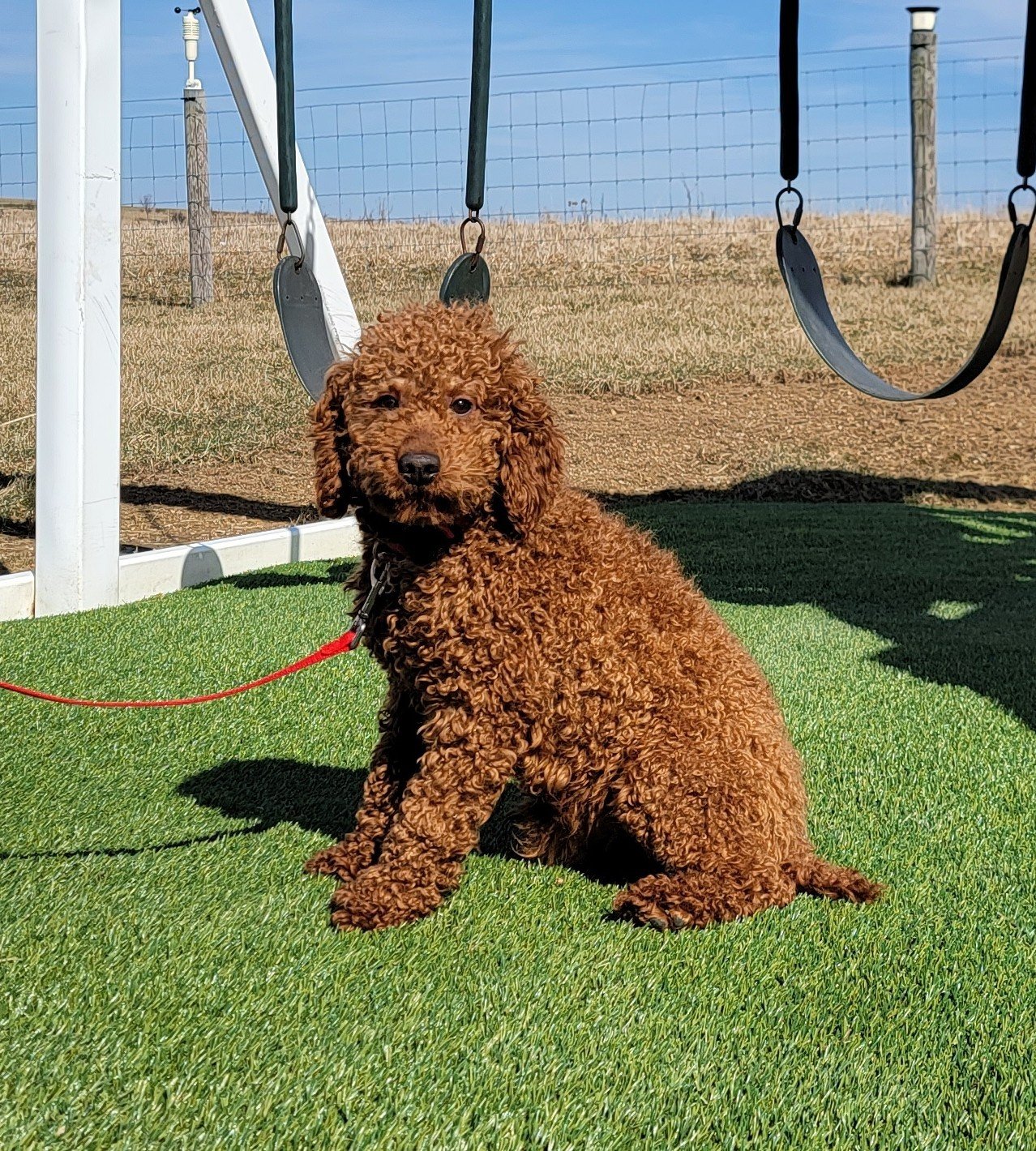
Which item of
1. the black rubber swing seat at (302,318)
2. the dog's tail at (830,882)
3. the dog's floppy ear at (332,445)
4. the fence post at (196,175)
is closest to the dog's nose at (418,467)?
the dog's floppy ear at (332,445)

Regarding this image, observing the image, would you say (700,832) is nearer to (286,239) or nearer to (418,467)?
(418,467)

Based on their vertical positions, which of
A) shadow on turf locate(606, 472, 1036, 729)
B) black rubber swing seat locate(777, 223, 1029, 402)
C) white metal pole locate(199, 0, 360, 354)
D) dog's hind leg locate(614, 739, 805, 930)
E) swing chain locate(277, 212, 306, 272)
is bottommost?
dog's hind leg locate(614, 739, 805, 930)

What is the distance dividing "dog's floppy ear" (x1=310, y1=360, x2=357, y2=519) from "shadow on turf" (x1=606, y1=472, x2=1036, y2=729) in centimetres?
294

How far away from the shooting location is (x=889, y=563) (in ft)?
24.2

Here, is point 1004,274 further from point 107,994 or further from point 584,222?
point 584,222

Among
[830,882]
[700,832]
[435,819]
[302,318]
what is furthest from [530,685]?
[302,318]

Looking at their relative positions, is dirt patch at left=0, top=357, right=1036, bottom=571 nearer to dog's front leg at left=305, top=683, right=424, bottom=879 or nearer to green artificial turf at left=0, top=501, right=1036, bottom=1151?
green artificial turf at left=0, top=501, right=1036, bottom=1151

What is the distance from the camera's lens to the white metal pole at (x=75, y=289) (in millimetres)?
5406

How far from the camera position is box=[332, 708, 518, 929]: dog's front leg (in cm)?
281

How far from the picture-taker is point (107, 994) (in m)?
2.46

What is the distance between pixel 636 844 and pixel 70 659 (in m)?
2.87

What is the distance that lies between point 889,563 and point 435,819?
5.20 metres

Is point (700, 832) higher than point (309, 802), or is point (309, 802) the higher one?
point (700, 832)

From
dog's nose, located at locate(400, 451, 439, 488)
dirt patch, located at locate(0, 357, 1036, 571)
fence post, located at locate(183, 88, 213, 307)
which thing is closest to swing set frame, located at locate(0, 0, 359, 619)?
dirt patch, located at locate(0, 357, 1036, 571)
